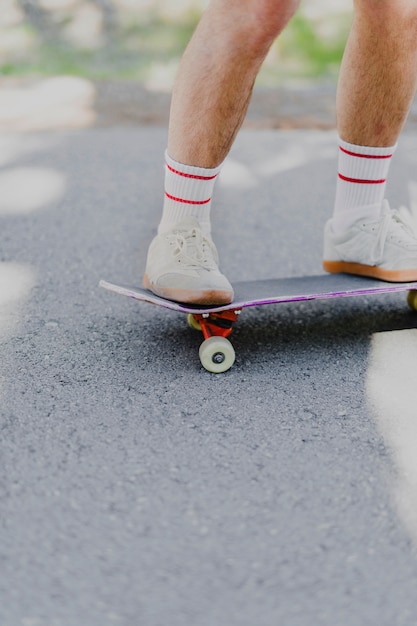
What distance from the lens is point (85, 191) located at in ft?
11.1

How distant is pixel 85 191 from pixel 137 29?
3.65 meters

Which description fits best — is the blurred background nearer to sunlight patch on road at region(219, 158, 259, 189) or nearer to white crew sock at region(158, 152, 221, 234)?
sunlight patch on road at region(219, 158, 259, 189)

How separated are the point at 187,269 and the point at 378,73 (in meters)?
0.66

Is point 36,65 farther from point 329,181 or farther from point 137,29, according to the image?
point 329,181

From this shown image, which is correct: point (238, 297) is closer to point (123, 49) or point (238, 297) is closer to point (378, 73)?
point (378, 73)

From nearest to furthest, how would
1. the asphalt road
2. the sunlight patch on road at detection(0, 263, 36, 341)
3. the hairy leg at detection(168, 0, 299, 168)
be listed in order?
the asphalt road
the hairy leg at detection(168, 0, 299, 168)
the sunlight patch on road at detection(0, 263, 36, 341)

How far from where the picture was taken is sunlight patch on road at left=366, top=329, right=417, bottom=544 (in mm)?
1452

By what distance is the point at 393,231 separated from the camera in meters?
2.12

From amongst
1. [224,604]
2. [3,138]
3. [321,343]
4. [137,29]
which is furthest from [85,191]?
[137,29]

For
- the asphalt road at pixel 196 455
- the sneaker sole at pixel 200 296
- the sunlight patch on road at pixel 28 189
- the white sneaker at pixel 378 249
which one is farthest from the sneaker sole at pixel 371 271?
the sunlight patch on road at pixel 28 189

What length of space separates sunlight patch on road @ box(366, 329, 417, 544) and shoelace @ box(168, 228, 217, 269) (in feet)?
1.46

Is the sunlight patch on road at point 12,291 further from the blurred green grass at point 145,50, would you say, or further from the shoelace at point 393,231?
the blurred green grass at point 145,50

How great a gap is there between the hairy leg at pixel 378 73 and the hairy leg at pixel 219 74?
293 mm

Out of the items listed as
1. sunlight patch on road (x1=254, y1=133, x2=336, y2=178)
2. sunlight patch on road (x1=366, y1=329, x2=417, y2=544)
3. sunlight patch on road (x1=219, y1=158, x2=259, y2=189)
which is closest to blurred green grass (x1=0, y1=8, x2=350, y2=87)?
sunlight patch on road (x1=254, y1=133, x2=336, y2=178)
